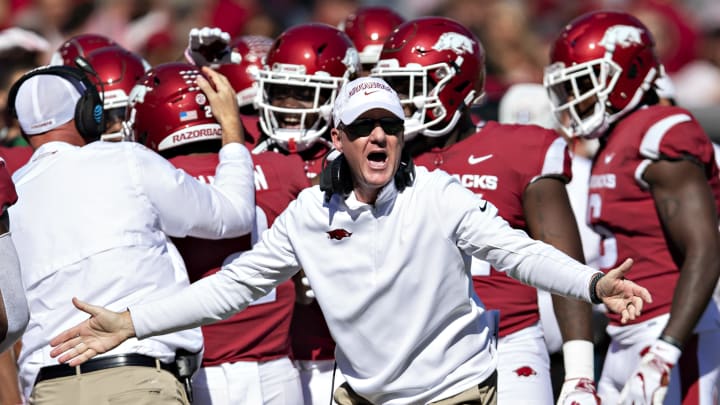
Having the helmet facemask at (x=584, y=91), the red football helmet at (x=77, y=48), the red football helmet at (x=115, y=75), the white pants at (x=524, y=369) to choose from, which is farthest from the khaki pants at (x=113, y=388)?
the red football helmet at (x=77, y=48)

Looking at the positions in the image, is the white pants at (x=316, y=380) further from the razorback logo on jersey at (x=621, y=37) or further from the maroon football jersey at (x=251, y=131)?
the razorback logo on jersey at (x=621, y=37)

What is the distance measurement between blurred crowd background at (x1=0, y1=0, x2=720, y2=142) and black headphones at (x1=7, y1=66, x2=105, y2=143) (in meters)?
4.46

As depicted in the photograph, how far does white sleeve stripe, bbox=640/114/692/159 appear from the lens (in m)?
5.03

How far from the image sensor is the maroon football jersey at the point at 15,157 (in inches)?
219

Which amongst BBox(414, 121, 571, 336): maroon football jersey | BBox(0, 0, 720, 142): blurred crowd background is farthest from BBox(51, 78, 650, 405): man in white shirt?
BBox(0, 0, 720, 142): blurred crowd background

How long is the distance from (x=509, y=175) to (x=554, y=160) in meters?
0.18

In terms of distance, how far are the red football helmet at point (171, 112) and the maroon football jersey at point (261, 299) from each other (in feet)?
0.32

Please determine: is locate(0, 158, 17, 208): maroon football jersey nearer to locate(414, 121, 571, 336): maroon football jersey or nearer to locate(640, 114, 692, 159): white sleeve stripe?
locate(414, 121, 571, 336): maroon football jersey

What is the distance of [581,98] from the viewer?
5.39 metres

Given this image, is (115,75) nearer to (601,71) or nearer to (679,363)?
(601,71)

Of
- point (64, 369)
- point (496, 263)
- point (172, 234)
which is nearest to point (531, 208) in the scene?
point (496, 263)

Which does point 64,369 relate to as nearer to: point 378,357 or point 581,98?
point 378,357

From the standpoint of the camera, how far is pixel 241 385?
4672 mm

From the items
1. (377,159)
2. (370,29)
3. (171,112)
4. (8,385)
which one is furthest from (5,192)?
(370,29)
